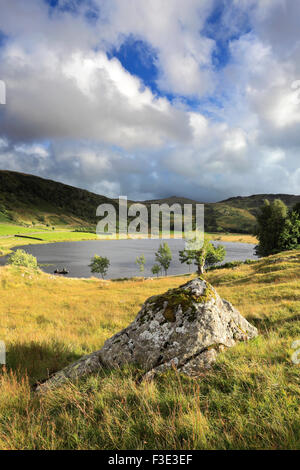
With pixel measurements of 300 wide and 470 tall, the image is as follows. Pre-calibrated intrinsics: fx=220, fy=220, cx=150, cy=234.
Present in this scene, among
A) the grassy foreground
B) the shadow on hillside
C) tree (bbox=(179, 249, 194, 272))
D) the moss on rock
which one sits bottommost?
tree (bbox=(179, 249, 194, 272))

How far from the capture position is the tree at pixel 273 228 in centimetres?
5253

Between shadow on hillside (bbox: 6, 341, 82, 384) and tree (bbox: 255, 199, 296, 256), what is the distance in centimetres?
5639

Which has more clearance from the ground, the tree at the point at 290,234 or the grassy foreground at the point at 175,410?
the tree at the point at 290,234

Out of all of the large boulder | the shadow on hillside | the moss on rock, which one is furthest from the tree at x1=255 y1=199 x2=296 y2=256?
the shadow on hillside

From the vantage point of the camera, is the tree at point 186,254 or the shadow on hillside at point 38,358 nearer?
the shadow on hillside at point 38,358

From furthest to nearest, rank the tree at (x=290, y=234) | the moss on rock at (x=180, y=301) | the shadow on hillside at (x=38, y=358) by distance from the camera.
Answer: the tree at (x=290, y=234) → the shadow on hillside at (x=38, y=358) → the moss on rock at (x=180, y=301)

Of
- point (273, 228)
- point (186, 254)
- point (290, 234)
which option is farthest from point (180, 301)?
point (186, 254)

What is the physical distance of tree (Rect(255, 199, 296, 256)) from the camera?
52.5 meters

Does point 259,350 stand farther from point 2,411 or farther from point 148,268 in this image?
point 148,268

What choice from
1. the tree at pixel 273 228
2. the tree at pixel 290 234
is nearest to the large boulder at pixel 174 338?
the tree at pixel 290 234

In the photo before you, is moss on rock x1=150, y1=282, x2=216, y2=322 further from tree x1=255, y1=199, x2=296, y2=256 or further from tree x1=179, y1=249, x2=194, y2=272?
tree x1=179, y1=249, x2=194, y2=272

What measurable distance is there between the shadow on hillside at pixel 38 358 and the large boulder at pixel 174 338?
135 cm

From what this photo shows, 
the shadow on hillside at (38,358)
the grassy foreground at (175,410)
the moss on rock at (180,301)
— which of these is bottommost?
the shadow on hillside at (38,358)

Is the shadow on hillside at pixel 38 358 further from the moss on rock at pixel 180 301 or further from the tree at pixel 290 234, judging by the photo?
the tree at pixel 290 234
